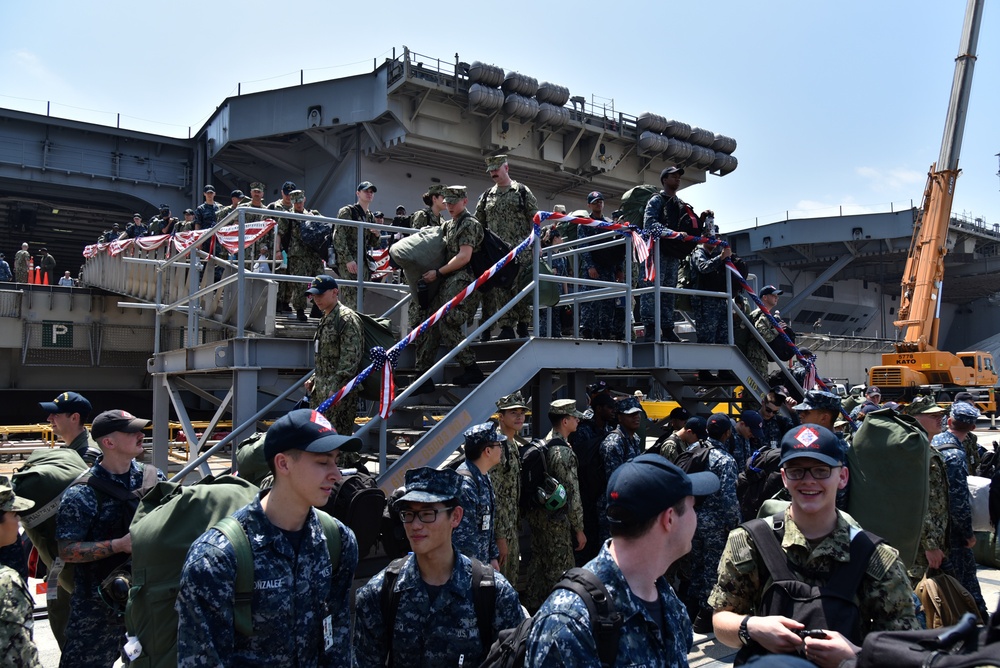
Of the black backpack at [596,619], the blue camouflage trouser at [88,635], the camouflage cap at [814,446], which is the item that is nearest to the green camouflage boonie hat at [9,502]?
the blue camouflage trouser at [88,635]

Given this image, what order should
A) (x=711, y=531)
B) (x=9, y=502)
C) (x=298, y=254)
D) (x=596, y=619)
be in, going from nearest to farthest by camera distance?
(x=596, y=619) → (x=9, y=502) → (x=711, y=531) → (x=298, y=254)

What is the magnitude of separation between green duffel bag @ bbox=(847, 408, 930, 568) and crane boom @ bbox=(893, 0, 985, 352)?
2366 centimetres

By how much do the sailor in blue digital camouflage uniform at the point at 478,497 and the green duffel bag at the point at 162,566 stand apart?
1.53 meters

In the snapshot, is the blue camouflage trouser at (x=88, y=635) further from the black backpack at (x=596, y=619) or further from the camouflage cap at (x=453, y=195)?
the camouflage cap at (x=453, y=195)

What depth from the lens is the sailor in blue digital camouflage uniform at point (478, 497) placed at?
12.8 feet

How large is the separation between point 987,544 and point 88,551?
7430 millimetres

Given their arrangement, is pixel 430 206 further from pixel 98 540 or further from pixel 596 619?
pixel 596 619

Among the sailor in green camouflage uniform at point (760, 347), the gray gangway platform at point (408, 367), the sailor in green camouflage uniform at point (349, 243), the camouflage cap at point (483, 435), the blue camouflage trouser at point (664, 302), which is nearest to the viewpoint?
the camouflage cap at point (483, 435)

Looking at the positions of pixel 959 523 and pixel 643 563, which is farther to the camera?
pixel 959 523

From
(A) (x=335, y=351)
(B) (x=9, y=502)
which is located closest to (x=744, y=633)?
(B) (x=9, y=502)

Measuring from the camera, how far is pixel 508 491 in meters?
4.95

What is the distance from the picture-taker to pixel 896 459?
3.51m

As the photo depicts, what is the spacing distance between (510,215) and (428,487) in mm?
4841

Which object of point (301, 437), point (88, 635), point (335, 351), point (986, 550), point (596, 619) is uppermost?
point (335, 351)
